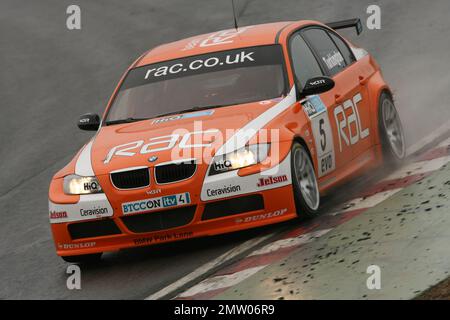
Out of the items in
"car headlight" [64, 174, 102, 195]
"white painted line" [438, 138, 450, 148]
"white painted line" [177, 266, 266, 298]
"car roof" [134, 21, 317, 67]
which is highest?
"car roof" [134, 21, 317, 67]

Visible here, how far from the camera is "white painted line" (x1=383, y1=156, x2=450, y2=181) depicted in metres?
10.8

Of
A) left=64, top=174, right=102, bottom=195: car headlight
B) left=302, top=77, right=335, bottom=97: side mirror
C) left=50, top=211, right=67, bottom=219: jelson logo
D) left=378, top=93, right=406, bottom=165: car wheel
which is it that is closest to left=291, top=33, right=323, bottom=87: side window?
left=302, top=77, right=335, bottom=97: side mirror

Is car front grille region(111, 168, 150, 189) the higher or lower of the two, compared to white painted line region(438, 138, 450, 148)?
higher

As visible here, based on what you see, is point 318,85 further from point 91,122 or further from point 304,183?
point 91,122

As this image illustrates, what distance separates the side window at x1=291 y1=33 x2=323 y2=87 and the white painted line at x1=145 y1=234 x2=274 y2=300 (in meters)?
1.82

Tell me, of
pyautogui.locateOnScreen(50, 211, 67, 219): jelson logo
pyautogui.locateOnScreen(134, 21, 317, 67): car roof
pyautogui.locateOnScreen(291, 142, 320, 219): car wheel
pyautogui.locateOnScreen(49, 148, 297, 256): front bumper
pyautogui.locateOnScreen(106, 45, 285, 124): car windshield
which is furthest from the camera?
pyautogui.locateOnScreen(134, 21, 317, 67): car roof

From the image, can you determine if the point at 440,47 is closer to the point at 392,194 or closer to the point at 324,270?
the point at 392,194

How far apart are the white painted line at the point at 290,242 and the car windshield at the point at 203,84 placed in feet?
5.07

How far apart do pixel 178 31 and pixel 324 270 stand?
544 inches

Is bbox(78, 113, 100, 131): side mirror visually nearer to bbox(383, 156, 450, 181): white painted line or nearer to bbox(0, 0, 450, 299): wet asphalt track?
bbox(0, 0, 450, 299): wet asphalt track

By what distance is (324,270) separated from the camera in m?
7.84

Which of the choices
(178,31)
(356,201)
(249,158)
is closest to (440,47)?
(178,31)

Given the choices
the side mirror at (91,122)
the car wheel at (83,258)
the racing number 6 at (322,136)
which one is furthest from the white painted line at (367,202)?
the side mirror at (91,122)

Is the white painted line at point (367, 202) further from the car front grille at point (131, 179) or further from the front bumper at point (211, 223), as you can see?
the car front grille at point (131, 179)
